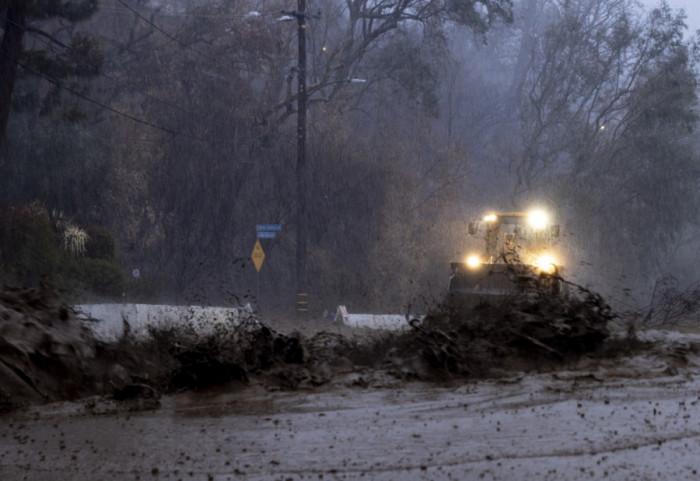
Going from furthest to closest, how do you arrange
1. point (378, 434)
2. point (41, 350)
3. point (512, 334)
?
point (512, 334), point (41, 350), point (378, 434)

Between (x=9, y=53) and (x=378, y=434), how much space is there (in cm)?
2385

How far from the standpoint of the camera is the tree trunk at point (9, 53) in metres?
28.4

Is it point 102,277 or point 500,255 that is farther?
point 102,277

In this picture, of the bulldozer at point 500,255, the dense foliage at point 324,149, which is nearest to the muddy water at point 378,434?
the bulldozer at point 500,255

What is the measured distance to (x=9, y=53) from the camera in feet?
93.3

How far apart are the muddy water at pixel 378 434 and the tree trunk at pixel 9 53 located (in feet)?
68.3

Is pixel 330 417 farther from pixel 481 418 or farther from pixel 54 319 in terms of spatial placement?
pixel 54 319

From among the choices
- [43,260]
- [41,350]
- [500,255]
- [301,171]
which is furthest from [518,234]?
[43,260]

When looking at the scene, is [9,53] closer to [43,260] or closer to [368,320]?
[43,260]

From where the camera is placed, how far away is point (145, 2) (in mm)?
43688

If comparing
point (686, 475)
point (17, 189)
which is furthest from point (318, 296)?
point (686, 475)

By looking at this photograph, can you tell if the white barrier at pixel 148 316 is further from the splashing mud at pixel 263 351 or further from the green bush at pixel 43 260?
the green bush at pixel 43 260

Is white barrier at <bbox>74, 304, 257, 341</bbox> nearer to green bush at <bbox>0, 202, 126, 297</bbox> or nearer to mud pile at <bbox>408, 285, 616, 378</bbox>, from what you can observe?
mud pile at <bbox>408, 285, 616, 378</bbox>

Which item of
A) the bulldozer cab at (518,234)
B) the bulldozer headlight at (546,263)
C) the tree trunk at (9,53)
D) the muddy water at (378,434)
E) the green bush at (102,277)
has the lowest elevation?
the green bush at (102,277)
